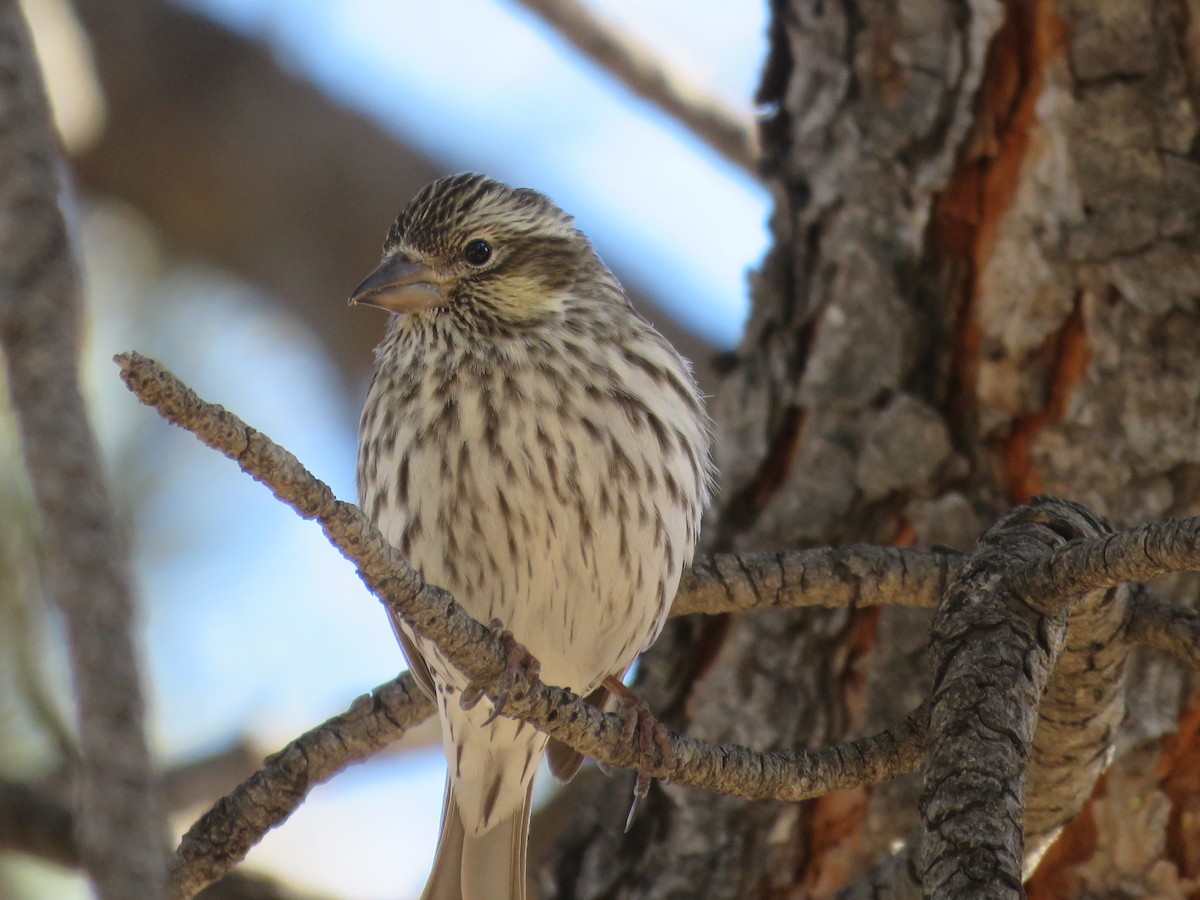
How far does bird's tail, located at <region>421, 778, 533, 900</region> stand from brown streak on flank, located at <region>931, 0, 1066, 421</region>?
1.70m

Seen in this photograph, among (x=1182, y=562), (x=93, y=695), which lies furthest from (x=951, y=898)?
(x=93, y=695)

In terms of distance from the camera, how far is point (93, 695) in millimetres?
1559

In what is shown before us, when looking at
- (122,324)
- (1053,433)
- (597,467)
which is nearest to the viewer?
(597,467)

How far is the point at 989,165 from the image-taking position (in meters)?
4.44

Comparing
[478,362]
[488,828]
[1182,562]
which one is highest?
[478,362]

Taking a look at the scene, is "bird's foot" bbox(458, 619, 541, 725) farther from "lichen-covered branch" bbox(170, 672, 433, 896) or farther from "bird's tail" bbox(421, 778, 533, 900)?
"bird's tail" bbox(421, 778, 533, 900)

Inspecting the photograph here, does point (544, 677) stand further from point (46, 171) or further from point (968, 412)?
point (46, 171)

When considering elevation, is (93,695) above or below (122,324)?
below

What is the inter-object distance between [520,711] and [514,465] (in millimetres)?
949

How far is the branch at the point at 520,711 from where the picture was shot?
235 cm

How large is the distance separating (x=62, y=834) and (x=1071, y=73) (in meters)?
3.16

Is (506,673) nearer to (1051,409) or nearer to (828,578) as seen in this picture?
(828,578)

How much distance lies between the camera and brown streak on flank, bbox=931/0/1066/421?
Answer: 4367 millimetres

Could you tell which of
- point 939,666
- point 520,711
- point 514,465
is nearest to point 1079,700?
point 939,666
